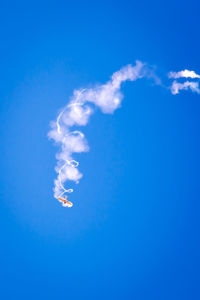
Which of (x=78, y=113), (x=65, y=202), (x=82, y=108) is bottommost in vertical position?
(x=65, y=202)

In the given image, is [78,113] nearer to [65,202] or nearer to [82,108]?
[82,108]

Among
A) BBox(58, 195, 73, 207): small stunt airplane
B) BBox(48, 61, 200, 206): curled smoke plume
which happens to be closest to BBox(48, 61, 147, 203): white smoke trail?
BBox(48, 61, 200, 206): curled smoke plume

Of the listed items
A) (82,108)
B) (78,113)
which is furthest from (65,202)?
(82,108)

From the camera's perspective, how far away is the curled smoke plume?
19.9 feet

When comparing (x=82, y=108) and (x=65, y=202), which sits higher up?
(x=82, y=108)

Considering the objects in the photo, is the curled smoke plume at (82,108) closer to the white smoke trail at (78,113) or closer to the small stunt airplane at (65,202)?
the white smoke trail at (78,113)

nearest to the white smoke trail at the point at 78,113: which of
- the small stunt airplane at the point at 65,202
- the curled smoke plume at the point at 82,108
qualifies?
the curled smoke plume at the point at 82,108

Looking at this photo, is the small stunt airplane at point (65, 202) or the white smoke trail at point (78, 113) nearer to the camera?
the white smoke trail at point (78, 113)

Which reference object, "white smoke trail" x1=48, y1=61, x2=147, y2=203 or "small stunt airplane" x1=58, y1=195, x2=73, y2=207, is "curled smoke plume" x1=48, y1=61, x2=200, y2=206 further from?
"small stunt airplane" x1=58, y1=195, x2=73, y2=207

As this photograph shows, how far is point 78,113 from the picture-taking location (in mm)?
6180

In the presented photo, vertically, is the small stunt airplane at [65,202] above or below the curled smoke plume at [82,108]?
below

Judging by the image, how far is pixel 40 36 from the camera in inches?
240

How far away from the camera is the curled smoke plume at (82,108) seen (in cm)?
607

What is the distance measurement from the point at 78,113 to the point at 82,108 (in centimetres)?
20
